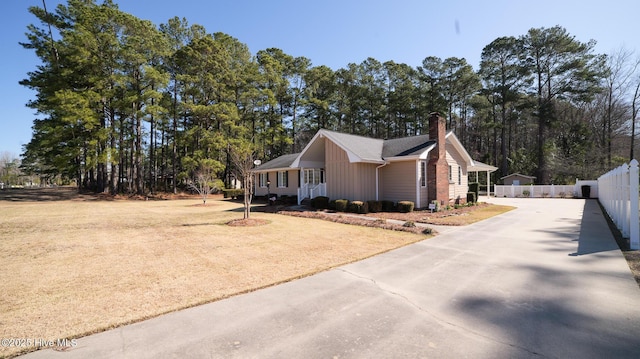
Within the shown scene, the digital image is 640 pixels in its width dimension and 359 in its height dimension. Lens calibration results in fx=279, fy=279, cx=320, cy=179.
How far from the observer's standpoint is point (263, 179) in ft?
89.4

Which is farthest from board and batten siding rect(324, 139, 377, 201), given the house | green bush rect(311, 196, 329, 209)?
green bush rect(311, 196, 329, 209)

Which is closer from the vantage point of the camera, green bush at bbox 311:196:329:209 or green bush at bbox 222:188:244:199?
green bush at bbox 311:196:329:209

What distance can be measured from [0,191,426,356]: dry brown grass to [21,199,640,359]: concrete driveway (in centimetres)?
60

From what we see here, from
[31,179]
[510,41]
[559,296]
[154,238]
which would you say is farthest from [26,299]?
[31,179]

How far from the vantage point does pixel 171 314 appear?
397cm

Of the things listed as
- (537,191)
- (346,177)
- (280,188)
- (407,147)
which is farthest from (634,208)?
(537,191)

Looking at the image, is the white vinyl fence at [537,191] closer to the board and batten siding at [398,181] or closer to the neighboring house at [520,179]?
the neighboring house at [520,179]

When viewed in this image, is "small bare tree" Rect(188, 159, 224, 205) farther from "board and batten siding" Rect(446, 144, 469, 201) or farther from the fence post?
the fence post

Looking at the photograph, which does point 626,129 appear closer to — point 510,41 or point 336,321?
point 510,41

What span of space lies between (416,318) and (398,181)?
14.5m

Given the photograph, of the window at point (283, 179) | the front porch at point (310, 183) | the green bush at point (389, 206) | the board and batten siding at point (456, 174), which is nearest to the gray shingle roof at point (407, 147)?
the board and batten siding at point (456, 174)

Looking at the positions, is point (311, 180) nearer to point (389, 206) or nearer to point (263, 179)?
point (389, 206)

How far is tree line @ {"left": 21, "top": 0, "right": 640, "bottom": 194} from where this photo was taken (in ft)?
85.9

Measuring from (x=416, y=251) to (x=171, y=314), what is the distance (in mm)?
5965
